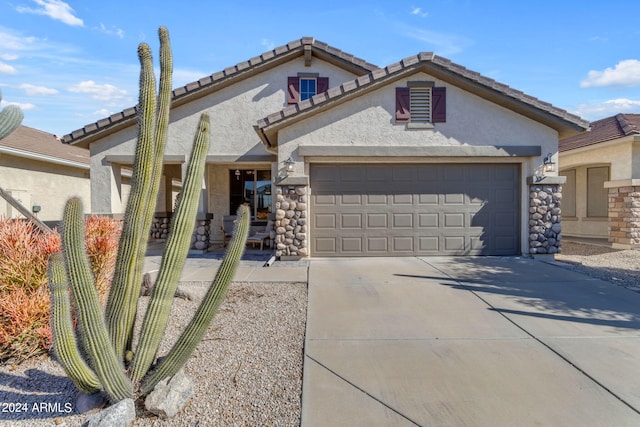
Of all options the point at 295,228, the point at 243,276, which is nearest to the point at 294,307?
the point at 243,276

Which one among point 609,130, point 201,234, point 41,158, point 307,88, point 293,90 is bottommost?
point 201,234

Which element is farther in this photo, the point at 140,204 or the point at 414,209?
the point at 414,209

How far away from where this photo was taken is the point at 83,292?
101 inches

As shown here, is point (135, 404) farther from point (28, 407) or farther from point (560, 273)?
point (560, 273)

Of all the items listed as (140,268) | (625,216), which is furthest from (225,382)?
(625,216)

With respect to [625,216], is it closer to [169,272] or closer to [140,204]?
[169,272]

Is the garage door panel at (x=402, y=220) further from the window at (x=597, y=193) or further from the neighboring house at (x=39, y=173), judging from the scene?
the neighboring house at (x=39, y=173)

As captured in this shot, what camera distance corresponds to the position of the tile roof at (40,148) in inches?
490

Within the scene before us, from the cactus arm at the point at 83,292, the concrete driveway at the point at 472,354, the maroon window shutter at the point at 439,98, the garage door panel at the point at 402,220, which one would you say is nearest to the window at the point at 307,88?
the maroon window shutter at the point at 439,98

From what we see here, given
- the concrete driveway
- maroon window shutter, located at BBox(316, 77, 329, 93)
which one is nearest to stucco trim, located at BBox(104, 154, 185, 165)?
maroon window shutter, located at BBox(316, 77, 329, 93)

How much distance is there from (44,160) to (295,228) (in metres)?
10.7

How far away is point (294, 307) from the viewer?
A: 5602mm

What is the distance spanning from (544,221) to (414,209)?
11.0 ft

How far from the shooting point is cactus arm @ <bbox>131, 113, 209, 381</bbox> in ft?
9.68
